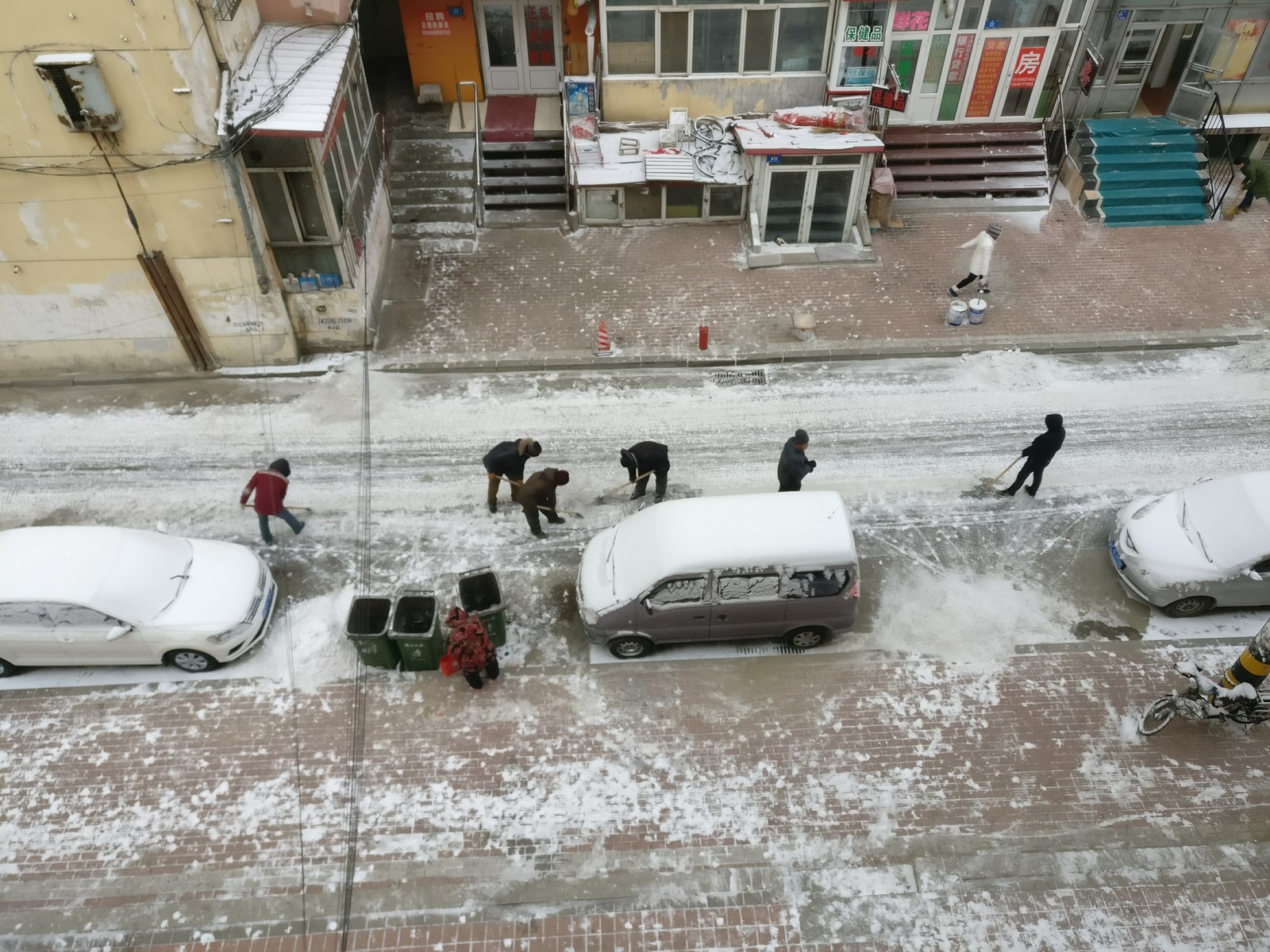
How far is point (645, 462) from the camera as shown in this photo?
11180mm

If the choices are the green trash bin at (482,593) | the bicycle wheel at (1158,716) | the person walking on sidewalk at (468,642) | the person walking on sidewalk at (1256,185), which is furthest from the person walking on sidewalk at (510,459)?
the person walking on sidewalk at (1256,185)

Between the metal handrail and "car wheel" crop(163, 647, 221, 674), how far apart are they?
33.8ft

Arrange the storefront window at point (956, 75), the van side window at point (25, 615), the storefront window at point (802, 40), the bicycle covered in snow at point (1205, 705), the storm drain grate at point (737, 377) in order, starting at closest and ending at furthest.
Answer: the bicycle covered in snow at point (1205, 705), the van side window at point (25, 615), the storm drain grate at point (737, 377), the storefront window at point (802, 40), the storefront window at point (956, 75)

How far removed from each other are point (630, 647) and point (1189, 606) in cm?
698

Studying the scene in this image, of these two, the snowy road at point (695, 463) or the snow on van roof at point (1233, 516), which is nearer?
the snow on van roof at point (1233, 516)

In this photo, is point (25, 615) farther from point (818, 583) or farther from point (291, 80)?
point (818, 583)

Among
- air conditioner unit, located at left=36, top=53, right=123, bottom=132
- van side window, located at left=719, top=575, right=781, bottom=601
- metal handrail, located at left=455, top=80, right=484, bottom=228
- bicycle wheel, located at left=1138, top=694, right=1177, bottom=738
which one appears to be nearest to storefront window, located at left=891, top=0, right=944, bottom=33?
metal handrail, located at left=455, top=80, right=484, bottom=228

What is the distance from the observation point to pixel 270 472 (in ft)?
34.8

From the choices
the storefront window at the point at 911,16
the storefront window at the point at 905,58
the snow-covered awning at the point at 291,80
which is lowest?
the storefront window at the point at 905,58

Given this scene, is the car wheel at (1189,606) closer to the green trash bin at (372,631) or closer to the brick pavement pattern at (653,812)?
the brick pavement pattern at (653,812)

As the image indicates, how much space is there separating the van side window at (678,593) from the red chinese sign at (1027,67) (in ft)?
47.6

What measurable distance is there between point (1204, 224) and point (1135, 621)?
36.9ft

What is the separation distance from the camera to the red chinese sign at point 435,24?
17.7 meters

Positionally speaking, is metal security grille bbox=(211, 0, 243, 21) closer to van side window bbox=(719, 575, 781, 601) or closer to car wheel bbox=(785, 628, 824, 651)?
van side window bbox=(719, 575, 781, 601)
